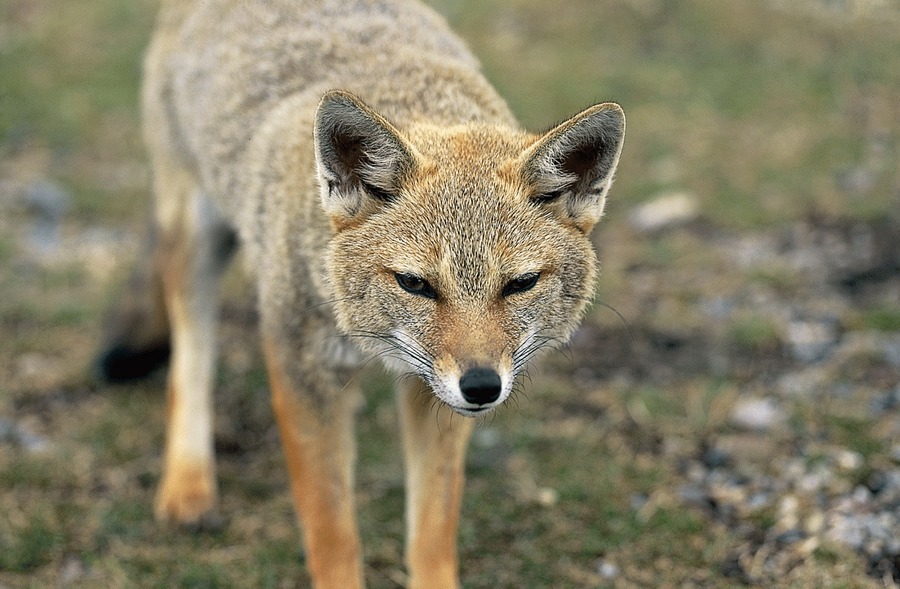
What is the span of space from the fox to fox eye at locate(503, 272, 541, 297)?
14 mm

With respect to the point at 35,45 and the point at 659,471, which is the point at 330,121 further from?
the point at 35,45

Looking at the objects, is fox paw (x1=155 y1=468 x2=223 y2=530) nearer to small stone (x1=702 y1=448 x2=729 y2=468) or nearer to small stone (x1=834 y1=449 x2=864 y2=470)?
small stone (x1=702 y1=448 x2=729 y2=468)

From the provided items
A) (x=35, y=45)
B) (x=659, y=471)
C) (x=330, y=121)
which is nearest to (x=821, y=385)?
(x=659, y=471)

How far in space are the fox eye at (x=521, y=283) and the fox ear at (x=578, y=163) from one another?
1.11 feet

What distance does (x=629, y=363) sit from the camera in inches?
259

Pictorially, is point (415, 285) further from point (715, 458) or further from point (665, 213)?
point (665, 213)

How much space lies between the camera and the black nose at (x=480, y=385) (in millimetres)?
3258

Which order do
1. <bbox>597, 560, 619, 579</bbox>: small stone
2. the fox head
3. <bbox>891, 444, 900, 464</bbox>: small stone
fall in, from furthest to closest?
<bbox>891, 444, 900, 464</bbox>: small stone → <bbox>597, 560, 619, 579</bbox>: small stone → the fox head

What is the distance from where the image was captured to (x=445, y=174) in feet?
12.1

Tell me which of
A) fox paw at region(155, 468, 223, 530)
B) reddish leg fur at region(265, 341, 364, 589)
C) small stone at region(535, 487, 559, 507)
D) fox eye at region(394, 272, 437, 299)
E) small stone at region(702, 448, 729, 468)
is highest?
fox eye at region(394, 272, 437, 299)

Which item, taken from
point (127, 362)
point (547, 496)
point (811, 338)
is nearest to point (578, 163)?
point (547, 496)

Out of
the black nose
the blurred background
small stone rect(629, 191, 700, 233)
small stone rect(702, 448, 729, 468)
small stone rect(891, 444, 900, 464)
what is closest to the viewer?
the black nose

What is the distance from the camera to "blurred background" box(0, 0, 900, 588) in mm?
4836

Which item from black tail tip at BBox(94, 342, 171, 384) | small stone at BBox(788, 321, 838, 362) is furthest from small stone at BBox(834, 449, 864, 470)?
black tail tip at BBox(94, 342, 171, 384)
